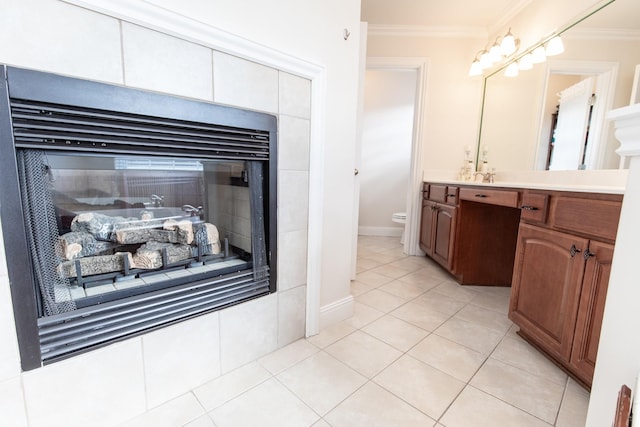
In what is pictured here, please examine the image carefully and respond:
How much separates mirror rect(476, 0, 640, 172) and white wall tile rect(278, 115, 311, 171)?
1691mm

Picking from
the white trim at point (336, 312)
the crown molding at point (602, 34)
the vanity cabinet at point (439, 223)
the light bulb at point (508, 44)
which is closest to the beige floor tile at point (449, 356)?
the white trim at point (336, 312)

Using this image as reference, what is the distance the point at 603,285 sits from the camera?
111cm

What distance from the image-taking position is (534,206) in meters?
1.49

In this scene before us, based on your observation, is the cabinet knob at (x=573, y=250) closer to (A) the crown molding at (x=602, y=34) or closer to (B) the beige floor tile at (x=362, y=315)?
(B) the beige floor tile at (x=362, y=315)

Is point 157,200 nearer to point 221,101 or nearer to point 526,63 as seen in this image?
point 221,101

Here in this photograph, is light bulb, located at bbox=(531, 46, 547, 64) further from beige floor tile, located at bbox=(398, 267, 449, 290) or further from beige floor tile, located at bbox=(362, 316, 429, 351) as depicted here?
beige floor tile, located at bbox=(362, 316, 429, 351)

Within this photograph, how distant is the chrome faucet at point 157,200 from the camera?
1.11 meters

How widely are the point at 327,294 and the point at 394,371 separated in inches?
20.7

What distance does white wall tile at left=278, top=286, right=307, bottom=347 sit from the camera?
4.66ft

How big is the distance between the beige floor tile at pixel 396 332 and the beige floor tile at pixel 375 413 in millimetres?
375

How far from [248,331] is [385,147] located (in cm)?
346

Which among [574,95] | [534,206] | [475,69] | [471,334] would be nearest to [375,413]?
[471,334]

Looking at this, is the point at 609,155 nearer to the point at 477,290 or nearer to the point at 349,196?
the point at 477,290

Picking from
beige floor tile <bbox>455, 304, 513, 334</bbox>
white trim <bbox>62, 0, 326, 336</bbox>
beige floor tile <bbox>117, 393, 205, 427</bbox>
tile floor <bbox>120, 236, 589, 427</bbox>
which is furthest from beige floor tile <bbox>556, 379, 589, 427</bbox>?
beige floor tile <bbox>117, 393, 205, 427</bbox>
